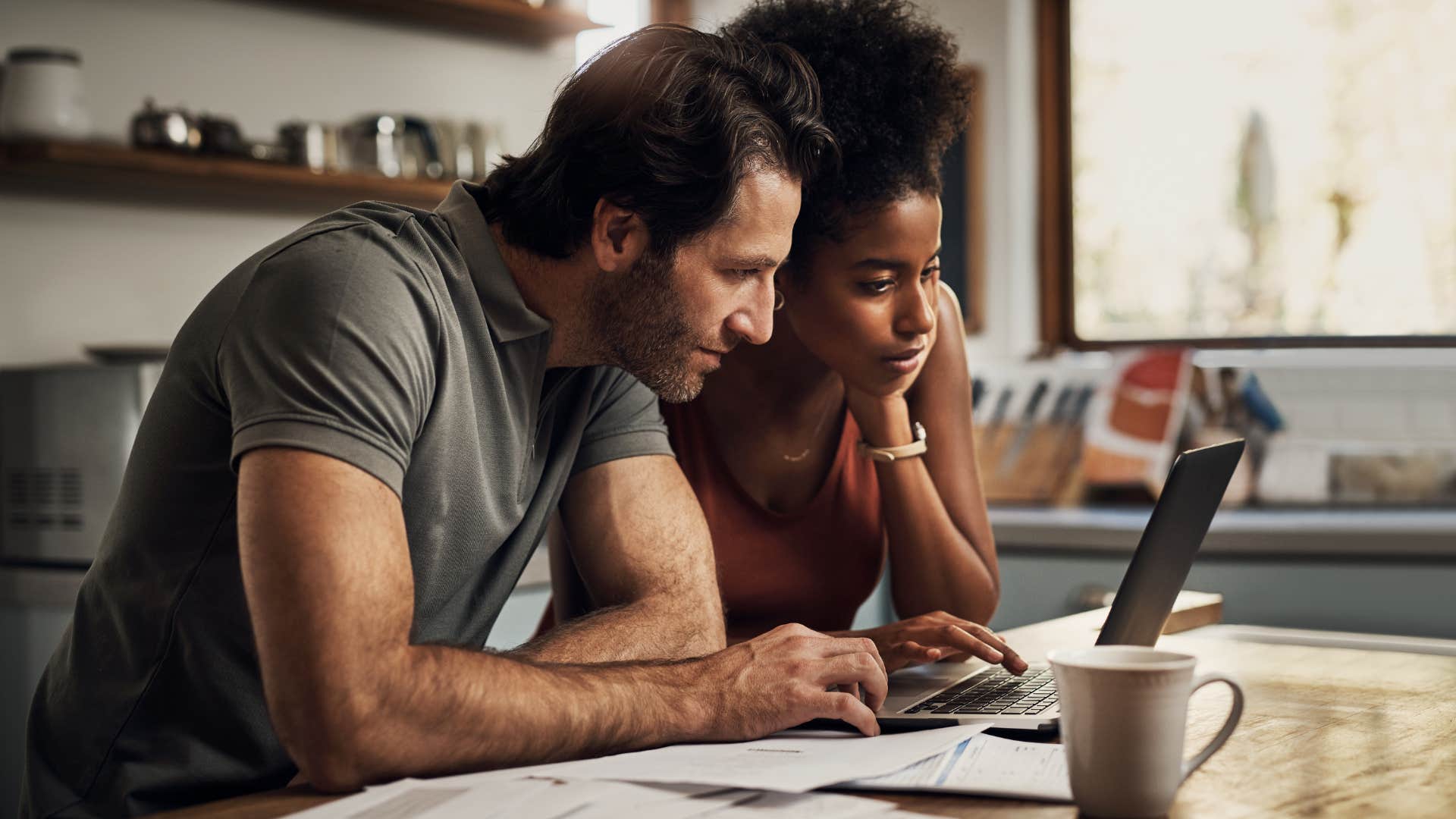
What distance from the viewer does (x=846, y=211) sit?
5.06 ft

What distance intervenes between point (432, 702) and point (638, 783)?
0.16 metres

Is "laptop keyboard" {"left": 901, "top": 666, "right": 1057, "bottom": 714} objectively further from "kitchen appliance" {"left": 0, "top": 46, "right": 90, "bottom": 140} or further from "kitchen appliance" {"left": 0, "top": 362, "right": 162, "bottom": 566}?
"kitchen appliance" {"left": 0, "top": 46, "right": 90, "bottom": 140}

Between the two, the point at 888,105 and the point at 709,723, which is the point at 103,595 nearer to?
the point at 709,723

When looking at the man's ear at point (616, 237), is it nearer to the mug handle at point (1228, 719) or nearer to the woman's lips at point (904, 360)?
the woman's lips at point (904, 360)

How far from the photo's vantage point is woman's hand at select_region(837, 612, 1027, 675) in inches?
51.3

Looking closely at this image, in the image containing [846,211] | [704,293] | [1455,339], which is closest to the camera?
[704,293]

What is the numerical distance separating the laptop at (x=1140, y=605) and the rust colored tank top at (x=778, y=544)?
412 millimetres

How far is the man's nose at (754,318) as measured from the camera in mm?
1311

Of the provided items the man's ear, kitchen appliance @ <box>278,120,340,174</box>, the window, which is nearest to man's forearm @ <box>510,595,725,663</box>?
the man's ear

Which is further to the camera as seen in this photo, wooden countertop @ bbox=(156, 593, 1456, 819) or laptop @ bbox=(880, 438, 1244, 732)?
laptop @ bbox=(880, 438, 1244, 732)

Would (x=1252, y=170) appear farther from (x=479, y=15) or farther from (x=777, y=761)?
(x=777, y=761)

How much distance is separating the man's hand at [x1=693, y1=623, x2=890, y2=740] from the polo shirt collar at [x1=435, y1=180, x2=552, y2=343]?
0.37 m

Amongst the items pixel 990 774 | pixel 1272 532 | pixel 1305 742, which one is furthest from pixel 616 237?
pixel 1272 532

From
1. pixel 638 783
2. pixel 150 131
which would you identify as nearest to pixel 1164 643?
pixel 638 783
